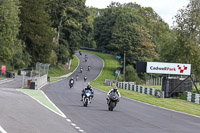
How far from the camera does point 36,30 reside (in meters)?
82.9

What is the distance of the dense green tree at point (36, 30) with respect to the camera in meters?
81.4

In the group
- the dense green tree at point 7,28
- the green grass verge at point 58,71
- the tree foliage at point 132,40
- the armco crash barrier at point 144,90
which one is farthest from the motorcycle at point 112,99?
the tree foliage at point 132,40

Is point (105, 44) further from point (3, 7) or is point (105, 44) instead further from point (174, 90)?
point (174, 90)

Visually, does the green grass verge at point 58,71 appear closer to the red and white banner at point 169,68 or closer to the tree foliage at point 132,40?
the tree foliage at point 132,40

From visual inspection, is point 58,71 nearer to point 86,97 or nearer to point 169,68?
point 169,68

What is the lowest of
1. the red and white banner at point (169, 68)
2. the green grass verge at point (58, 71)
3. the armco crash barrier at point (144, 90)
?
the armco crash barrier at point (144, 90)

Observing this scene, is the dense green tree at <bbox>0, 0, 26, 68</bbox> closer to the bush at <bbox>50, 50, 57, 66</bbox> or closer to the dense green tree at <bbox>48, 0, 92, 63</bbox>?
the bush at <bbox>50, 50, 57, 66</bbox>

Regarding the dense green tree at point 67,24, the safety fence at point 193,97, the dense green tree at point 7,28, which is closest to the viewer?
the safety fence at point 193,97

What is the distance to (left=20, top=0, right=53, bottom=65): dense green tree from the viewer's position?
81.4 meters

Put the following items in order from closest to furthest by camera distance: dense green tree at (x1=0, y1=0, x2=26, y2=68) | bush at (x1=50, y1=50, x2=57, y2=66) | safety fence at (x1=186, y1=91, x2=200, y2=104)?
safety fence at (x1=186, y1=91, x2=200, y2=104) < dense green tree at (x1=0, y1=0, x2=26, y2=68) < bush at (x1=50, y1=50, x2=57, y2=66)

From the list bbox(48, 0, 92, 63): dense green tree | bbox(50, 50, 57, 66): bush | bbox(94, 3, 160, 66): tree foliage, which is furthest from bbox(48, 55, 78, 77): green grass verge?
bbox(94, 3, 160, 66): tree foliage

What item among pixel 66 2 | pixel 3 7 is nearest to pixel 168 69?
pixel 3 7

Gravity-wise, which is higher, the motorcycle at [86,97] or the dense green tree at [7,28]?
the dense green tree at [7,28]

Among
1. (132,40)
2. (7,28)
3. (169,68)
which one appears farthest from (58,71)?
(169,68)
